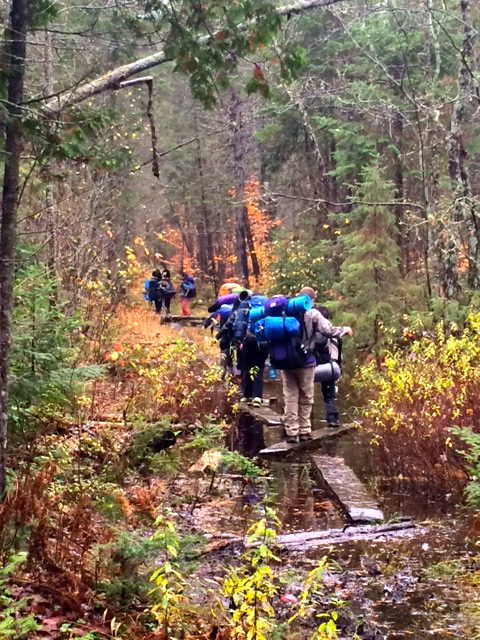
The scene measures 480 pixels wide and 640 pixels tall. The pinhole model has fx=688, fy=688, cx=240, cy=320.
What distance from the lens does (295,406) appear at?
1009 centimetres

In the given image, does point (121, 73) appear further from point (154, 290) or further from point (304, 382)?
point (154, 290)

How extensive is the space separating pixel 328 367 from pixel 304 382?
2.85ft

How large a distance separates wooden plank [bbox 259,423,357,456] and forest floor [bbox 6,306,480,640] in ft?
1.27

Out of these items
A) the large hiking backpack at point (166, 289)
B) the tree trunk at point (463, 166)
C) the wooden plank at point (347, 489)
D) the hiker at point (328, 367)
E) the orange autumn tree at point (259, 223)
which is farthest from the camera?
the orange autumn tree at point (259, 223)

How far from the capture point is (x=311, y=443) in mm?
10016

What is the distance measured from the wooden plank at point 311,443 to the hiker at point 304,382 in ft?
0.33

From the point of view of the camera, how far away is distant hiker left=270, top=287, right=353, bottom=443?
32.1 ft

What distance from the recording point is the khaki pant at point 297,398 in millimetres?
10047

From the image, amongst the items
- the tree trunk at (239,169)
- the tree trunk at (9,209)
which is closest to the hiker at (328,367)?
the tree trunk at (9,209)

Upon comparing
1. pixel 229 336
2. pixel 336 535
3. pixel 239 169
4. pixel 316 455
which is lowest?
pixel 336 535

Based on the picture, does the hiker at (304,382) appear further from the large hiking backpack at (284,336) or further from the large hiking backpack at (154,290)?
the large hiking backpack at (154,290)

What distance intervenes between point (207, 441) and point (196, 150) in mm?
28605

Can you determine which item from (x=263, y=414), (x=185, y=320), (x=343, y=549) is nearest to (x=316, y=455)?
(x=263, y=414)

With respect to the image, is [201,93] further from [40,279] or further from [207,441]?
[207,441]
